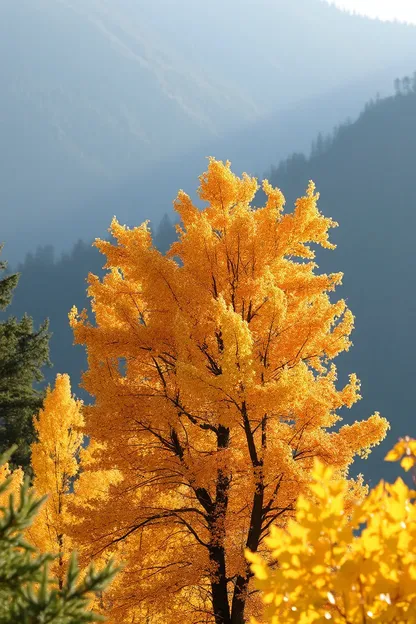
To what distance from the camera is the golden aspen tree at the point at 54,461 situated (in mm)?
12953

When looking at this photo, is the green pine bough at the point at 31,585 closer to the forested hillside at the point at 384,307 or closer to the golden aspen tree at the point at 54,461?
the golden aspen tree at the point at 54,461

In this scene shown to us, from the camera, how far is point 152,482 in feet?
26.5

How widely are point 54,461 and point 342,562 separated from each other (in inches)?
459

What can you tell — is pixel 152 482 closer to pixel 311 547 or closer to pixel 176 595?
pixel 176 595

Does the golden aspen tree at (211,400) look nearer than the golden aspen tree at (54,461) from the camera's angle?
Yes

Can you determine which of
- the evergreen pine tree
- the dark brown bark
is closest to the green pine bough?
the dark brown bark

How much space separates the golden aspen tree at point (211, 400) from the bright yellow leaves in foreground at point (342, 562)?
160 inches

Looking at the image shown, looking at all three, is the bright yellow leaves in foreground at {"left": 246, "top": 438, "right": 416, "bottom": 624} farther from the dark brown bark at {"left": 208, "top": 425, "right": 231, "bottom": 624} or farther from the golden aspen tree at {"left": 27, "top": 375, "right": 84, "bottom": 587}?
the golden aspen tree at {"left": 27, "top": 375, "right": 84, "bottom": 587}

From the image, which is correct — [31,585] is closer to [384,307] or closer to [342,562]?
[342,562]

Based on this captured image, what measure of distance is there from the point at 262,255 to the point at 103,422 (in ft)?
8.68

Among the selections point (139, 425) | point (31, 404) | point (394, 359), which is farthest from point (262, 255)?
point (394, 359)

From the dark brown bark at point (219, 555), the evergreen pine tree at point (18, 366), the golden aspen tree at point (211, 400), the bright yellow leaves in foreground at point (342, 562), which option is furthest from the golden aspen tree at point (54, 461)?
the bright yellow leaves in foreground at point (342, 562)

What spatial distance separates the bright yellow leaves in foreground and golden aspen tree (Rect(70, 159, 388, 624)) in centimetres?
407

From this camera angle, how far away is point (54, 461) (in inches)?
529
